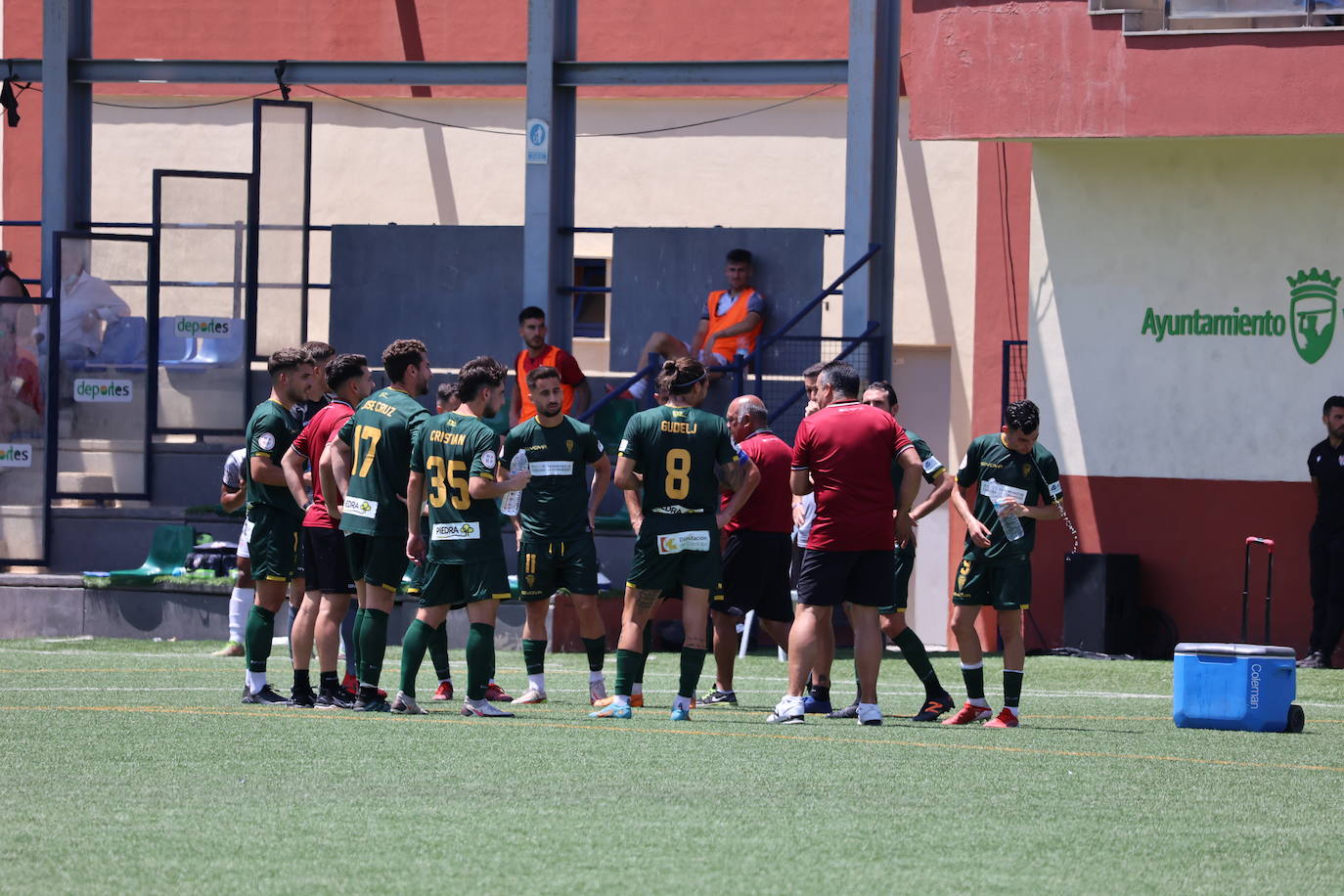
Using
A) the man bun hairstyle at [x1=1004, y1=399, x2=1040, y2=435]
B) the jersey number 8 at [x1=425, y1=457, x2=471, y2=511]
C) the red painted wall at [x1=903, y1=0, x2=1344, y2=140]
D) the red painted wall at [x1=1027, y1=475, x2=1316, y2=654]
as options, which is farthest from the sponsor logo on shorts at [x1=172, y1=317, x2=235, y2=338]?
the man bun hairstyle at [x1=1004, y1=399, x2=1040, y2=435]

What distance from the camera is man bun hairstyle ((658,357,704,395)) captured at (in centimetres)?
1100

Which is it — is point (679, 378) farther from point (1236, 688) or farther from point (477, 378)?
point (1236, 688)

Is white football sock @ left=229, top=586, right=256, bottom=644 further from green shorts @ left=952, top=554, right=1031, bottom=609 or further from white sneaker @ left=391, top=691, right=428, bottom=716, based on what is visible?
green shorts @ left=952, top=554, right=1031, bottom=609

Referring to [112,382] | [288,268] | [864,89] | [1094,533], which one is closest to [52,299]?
[112,382]

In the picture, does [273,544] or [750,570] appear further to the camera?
[750,570]

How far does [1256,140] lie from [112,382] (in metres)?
10.9

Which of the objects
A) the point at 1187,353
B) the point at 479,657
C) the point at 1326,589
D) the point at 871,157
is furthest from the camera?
the point at 871,157

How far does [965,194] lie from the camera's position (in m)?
25.1

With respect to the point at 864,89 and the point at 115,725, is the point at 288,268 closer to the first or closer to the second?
the point at 864,89

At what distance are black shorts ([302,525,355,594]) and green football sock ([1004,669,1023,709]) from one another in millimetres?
3576

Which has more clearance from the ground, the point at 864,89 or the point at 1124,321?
the point at 864,89

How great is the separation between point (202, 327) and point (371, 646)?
10170 millimetres

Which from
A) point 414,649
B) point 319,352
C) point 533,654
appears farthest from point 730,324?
point 414,649

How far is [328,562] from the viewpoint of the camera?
11383mm
